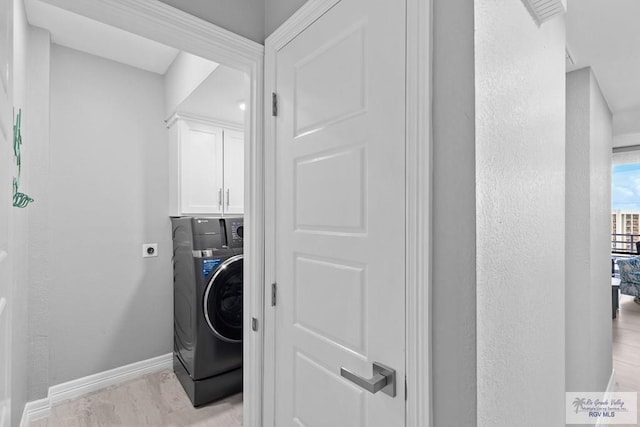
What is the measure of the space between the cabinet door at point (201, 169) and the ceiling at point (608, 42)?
2552 mm

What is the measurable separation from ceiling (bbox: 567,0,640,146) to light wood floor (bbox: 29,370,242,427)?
304 centimetres

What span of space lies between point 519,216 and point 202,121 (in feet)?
8.44

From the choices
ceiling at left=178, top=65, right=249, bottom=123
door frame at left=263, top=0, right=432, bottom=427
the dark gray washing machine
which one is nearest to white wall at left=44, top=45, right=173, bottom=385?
the dark gray washing machine

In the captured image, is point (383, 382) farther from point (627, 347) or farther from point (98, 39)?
point (627, 347)

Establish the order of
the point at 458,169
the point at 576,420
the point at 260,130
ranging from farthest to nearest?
1. the point at 576,420
2. the point at 260,130
3. the point at 458,169

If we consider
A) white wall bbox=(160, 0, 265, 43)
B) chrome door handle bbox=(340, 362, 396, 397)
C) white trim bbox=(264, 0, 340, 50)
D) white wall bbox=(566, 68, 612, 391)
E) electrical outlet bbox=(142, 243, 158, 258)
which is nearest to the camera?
chrome door handle bbox=(340, 362, 396, 397)

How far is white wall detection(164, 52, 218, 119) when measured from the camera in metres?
2.11

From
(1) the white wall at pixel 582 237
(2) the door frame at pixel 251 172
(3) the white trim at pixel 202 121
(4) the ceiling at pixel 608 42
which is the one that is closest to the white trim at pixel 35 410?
(2) the door frame at pixel 251 172

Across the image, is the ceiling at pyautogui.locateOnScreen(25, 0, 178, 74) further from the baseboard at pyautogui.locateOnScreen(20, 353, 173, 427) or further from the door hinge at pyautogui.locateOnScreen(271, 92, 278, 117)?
the baseboard at pyautogui.locateOnScreen(20, 353, 173, 427)

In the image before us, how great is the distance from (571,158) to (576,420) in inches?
61.1

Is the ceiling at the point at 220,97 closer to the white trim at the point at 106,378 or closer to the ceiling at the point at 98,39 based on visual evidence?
the ceiling at the point at 98,39

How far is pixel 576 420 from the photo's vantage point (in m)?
1.78

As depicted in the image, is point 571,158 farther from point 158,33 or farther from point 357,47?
point 158,33

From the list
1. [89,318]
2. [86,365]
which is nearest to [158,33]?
[89,318]
